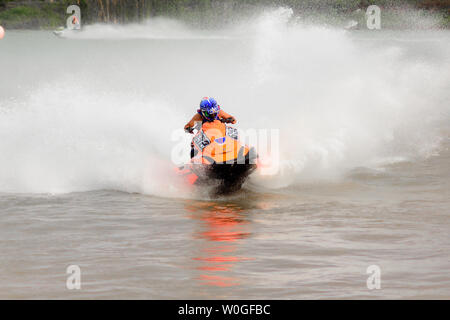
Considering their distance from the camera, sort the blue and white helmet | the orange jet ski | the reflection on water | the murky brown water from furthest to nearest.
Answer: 1. the blue and white helmet
2. the orange jet ski
3. the reflection on water
4. the murky brown water

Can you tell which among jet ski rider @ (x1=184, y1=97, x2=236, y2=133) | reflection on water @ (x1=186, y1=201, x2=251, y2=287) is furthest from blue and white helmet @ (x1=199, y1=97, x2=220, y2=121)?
reflection on water @ (x1=186, y1=201, x2=251, y2=287)

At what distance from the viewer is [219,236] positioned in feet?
24.7

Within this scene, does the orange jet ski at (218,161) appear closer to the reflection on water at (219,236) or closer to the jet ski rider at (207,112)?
the jet ski rider at (207,112)

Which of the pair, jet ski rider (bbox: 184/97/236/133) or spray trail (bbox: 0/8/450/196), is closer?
jet ski rider (bbox: 184/97/236/133)

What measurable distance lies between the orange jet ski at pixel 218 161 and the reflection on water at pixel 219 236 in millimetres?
392

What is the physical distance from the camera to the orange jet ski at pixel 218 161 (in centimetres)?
950

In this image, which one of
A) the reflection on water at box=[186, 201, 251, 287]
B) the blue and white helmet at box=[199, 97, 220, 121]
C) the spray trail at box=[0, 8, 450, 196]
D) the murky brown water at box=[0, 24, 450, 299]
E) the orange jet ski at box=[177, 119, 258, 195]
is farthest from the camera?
the spray trail at box=[0, 8, 450, 196]

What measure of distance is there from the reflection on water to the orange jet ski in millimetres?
392

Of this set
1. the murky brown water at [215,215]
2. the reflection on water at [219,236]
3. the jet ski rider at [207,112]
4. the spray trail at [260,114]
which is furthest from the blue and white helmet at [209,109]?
the reflection on water at [219,236]

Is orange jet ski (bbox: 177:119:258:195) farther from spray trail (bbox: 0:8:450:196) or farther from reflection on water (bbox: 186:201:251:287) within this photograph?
spray trail (bbox: 0:8:450:196)

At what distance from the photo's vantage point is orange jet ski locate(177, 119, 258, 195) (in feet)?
31.2

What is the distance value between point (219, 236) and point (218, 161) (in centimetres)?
210
